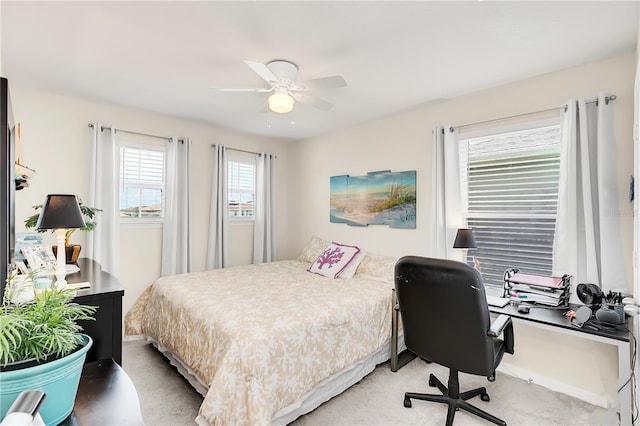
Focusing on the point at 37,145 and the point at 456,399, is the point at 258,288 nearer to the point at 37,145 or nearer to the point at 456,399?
the point at 456,399

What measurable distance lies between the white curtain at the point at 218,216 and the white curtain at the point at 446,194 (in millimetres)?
2619

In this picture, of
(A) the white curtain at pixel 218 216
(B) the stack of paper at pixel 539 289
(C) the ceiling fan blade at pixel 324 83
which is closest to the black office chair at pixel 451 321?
(B) the stack of paper at pixel 539 289

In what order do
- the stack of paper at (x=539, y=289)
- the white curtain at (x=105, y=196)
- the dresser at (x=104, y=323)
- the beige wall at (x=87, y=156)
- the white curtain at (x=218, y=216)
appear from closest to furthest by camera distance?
the dresser at (x=104, y=323) → the stack of paper at (x=539, y=289) → the beige wall at (x=87, y=156) → the white curtain at (x=105, y=196) → the white curtain at (x=218, y=216)

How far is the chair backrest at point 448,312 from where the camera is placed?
1773 millimetres

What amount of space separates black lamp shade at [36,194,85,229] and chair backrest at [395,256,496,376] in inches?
76.5

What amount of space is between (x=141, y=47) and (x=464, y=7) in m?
2.06

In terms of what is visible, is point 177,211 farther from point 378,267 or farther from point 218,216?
point 378,267

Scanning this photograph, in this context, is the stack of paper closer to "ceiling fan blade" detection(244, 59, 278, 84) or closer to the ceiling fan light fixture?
the ceiling fan light fixture

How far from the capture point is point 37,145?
2.94 metres

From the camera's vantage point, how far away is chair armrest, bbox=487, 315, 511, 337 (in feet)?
5.88

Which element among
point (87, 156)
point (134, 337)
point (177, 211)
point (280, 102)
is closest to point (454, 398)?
point (280, 102)

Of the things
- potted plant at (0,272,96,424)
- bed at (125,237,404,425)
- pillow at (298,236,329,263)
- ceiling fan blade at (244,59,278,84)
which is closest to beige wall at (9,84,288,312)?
bed at (125,237,404,425)

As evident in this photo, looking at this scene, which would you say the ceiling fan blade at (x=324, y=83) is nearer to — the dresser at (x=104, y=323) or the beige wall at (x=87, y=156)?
the dresser at (x=104, y=323)

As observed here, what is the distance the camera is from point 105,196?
10.7 feet
